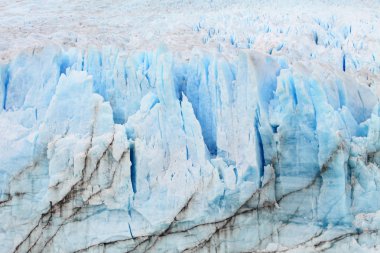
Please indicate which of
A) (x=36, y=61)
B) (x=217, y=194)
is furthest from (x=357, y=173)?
(x=36, y=61)

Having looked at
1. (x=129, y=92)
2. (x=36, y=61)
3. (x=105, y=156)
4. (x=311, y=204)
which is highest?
(x=36, y=61)

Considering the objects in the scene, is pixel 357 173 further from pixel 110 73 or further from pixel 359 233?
pixel 110 73

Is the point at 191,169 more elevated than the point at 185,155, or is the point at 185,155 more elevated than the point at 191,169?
the point at 185,155
